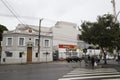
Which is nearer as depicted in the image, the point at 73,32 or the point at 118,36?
the point at 118,36

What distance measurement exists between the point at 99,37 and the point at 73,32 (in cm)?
6520

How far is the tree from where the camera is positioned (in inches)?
1254

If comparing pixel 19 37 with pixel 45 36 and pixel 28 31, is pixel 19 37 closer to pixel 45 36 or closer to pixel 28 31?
pixel 28 31

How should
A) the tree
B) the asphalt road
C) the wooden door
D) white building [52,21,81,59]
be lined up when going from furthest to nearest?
white building [52,21,81,59]
the wooden door
the tree
the asphalt road

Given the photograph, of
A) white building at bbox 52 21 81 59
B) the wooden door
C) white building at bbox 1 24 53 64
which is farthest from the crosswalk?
white building at bbox 52 21 81 59

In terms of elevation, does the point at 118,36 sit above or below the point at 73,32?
below

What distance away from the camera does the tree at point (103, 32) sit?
31.9 meters

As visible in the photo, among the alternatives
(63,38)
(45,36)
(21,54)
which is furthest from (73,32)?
(21,54)

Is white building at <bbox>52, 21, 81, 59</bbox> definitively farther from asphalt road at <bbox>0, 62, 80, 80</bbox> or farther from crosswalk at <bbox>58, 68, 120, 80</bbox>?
crosswalk at <bbox>58, 68, 120, 80</bbox>

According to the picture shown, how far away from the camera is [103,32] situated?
105ft

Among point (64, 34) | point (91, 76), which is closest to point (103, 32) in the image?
point (91, 76)

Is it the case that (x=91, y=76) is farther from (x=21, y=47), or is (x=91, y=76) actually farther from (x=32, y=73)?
(x=21, y=47)

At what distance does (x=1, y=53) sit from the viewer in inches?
2159

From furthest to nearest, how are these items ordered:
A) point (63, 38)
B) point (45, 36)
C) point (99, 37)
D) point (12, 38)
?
1. point (63, 38)
2. point (45, 36)
3. point (12, 38)
4. point (99, 37)
